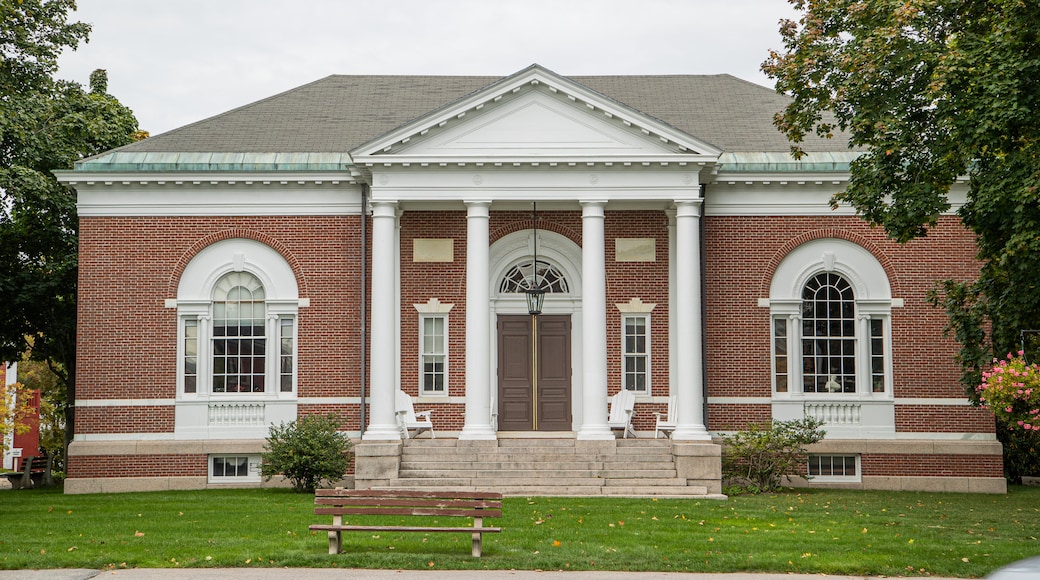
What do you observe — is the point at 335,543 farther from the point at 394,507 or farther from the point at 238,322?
the point at 238,322

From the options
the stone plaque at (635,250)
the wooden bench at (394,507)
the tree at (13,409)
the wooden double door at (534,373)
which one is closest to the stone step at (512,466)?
the wooden double door at (534,373)

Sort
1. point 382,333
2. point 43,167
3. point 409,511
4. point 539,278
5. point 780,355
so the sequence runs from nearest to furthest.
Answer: point 409,511 → point 382,333 → point 780,355 → point 539,278 → point 43,167

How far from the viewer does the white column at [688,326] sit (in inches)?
826

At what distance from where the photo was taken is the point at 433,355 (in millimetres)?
23297

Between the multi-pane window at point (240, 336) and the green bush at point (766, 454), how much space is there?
976 cm

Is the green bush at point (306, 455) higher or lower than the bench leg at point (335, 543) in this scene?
higher

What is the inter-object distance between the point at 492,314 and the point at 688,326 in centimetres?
457

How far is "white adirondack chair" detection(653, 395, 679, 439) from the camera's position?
860 inches

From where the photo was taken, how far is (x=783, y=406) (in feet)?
75.6

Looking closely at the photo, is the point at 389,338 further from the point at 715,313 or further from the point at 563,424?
the point at 715,313

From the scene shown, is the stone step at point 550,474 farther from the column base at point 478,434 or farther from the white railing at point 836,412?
the white railing at point 836,412

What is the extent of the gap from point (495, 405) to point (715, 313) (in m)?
5.03

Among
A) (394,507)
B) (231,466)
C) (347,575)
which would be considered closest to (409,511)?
(394,507)

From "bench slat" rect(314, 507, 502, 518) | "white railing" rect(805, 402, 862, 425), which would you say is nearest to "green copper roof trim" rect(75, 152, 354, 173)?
"white railing" rect(805, 402, 862, 425)
